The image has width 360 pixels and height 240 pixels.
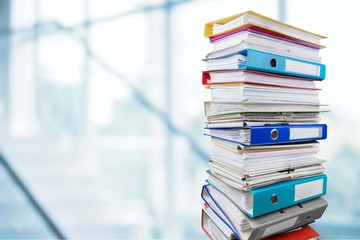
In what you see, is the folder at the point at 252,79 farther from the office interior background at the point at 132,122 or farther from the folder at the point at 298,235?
the office interior background at the point at 132,122

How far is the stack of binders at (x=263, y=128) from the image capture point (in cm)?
56

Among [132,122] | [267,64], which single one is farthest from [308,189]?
[132,122]

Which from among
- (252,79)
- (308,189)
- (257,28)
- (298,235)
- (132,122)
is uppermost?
(257,28)

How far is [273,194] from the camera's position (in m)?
0.58

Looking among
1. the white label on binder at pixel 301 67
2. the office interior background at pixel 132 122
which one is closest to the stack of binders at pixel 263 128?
the white label on binder at pixel 301 67

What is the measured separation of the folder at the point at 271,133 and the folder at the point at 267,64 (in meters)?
0.12

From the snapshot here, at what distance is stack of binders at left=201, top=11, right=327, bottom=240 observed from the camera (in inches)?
22.2

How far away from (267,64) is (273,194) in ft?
0.93

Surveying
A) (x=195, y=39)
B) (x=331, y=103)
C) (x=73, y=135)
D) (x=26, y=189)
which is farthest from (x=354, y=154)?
(x=73, y=135)

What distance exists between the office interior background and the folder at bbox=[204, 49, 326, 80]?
0.52m

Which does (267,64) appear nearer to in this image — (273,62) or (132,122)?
(273,62)

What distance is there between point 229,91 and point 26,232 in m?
1.36

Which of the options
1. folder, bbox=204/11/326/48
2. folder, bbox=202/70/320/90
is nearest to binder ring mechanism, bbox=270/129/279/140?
folder, bbox=202/70/320/90

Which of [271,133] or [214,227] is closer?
[271,133]
